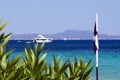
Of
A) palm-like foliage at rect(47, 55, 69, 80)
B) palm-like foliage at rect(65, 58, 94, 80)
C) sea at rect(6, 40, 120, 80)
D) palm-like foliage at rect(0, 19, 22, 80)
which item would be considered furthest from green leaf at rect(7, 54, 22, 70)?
palm-like foliage at rect(65, 58, 94, 80)

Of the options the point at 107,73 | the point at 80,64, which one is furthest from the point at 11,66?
the point at 107,73

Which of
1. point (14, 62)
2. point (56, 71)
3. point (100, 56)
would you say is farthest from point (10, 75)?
point (100, 56)

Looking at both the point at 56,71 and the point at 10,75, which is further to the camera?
the point at 56,71

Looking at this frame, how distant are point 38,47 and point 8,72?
0.27 metres

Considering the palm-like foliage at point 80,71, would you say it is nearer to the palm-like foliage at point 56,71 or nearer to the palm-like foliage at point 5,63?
the palm-like foliage at point 56,71

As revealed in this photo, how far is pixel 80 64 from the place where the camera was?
365cm

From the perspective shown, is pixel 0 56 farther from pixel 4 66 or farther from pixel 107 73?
pixel 107 73

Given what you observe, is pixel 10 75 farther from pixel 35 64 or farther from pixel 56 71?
pixel 56 71

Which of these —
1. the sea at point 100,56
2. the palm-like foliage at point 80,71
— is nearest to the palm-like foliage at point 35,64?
the sea at point 100,56

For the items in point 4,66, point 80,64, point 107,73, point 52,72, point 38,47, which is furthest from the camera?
point 107,73

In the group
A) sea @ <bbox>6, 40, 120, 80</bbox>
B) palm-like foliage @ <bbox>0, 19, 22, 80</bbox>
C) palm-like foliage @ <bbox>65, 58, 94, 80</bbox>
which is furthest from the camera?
sea @ <bbox>6, 40, 120, 80</bbox>

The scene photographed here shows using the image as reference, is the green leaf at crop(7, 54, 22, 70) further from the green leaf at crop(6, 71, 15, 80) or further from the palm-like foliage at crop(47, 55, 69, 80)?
the palm-like foliage at crop(47, 55, 69, 80)

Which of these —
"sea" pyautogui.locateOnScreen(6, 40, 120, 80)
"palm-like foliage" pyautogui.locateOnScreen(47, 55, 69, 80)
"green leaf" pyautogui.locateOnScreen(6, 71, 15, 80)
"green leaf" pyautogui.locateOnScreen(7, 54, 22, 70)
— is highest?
"green leaf" pyautogui.locateOnScreen(7, 54, 22, 70)

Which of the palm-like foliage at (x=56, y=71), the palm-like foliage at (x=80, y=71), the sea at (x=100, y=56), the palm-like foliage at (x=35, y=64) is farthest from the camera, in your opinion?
the sea at (x=100, y=56)
